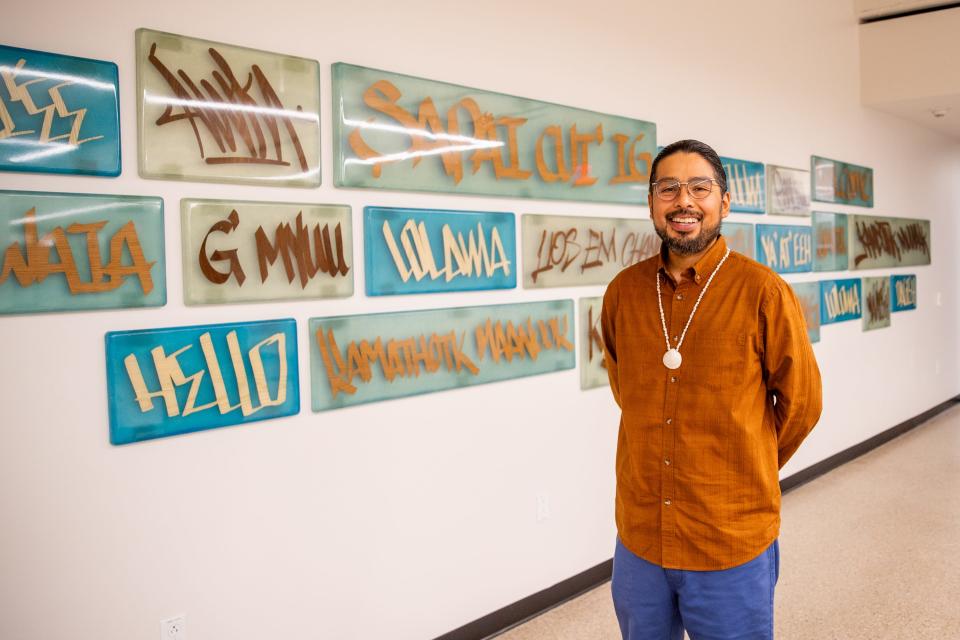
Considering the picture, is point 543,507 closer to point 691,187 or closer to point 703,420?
point 703,420

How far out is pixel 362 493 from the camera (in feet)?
8.05

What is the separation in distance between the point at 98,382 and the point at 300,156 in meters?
0.86

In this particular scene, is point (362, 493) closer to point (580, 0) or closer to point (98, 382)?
point (98, 382)

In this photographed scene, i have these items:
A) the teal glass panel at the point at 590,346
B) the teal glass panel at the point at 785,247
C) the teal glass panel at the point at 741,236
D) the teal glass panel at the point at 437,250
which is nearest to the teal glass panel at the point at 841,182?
the teal glass panel at the point at 785,247

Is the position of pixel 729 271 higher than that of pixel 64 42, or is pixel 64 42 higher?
pixel 64 42

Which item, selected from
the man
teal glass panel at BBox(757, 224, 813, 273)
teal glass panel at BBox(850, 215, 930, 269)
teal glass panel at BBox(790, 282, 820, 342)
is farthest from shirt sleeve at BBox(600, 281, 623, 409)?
teal glass panel at BBox(850, 215, 930, 269)

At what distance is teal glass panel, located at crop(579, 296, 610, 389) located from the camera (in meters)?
3.23

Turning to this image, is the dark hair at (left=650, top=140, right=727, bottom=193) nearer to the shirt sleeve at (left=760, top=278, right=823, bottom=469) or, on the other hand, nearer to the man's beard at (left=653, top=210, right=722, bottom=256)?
the man's beard at (left=653, top=210, right=722, bottom=256)

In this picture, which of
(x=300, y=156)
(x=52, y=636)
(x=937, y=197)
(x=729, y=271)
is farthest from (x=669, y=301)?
(x=937, y=197)

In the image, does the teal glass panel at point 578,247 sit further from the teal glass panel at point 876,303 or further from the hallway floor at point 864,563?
the teal glass panel at point 876,303

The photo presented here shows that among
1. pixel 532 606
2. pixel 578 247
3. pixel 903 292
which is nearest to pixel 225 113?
pixel 578 247

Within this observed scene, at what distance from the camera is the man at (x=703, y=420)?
63.7 inches

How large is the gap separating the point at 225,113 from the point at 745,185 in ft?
10.1

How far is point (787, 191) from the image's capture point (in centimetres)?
461
